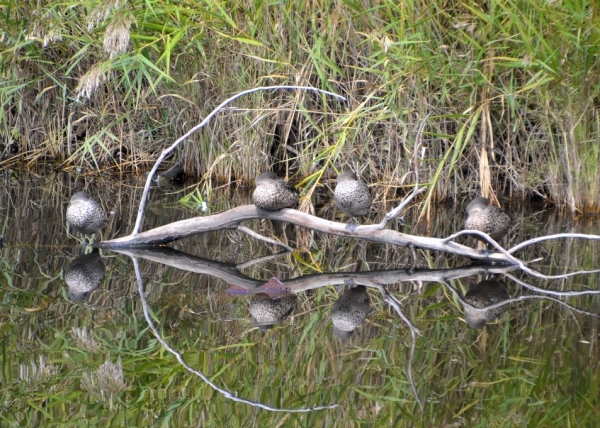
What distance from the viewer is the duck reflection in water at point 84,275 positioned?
4.00 meters

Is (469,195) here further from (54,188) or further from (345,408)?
(345,408)

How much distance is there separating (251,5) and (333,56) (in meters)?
0.60

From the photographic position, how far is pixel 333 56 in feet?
18.5

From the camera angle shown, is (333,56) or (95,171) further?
(95,171)

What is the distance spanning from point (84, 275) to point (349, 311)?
1.29m

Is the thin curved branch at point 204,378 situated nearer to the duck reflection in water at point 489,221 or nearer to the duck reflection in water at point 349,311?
A: the duck reflection in water at point 349,311

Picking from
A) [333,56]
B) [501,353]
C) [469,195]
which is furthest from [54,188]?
[501,353]

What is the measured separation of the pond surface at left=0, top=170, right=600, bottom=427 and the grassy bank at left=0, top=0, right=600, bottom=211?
2.52 feet

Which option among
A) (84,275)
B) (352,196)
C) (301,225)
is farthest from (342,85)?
(84,275)

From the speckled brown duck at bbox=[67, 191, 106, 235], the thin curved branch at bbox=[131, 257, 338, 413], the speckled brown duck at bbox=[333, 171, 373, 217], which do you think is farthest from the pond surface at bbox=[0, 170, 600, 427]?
the speckled brown duck at bbox=[333, 171, 373, 217]

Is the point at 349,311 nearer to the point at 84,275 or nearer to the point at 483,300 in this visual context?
the point at 483,300

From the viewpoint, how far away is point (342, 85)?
19.8 ft

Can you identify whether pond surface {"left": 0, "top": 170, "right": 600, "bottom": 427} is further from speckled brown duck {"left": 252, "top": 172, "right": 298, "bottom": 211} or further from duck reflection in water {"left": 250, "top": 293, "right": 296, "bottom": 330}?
speckled brown duck {"left": 252, "top": 172, "right": 298, "bottom": 211}

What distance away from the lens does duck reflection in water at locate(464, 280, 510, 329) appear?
3.64m
